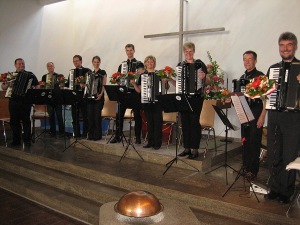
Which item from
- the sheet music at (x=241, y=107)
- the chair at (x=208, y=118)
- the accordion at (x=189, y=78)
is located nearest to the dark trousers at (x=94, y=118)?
the chair at (x=208, y=118)

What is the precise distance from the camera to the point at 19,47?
8633mm

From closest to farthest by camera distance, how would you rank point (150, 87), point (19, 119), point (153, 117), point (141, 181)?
point (141, 181), point (150, 87), point (153, 117), point (19, 119)

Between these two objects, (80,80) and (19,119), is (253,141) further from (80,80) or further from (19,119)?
(19,119)

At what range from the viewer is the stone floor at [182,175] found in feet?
11.1

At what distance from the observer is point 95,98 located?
234 inches

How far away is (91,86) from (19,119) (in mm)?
1736

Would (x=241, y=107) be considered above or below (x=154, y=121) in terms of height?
above

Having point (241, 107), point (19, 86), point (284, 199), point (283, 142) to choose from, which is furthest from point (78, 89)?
Answer: point (284, 199)

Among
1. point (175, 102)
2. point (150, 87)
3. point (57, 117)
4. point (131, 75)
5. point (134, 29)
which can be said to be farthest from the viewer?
point (134, 29)

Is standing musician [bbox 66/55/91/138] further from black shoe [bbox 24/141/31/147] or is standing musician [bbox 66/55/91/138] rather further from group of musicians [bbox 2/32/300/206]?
black shoe [bbox 24/141/31/147]

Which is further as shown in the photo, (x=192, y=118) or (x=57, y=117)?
(x=57, y=117)

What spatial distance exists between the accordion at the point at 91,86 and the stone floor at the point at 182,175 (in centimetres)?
93

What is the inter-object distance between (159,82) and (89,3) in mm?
5239

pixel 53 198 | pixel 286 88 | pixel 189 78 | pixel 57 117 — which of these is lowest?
pixel 53 198
